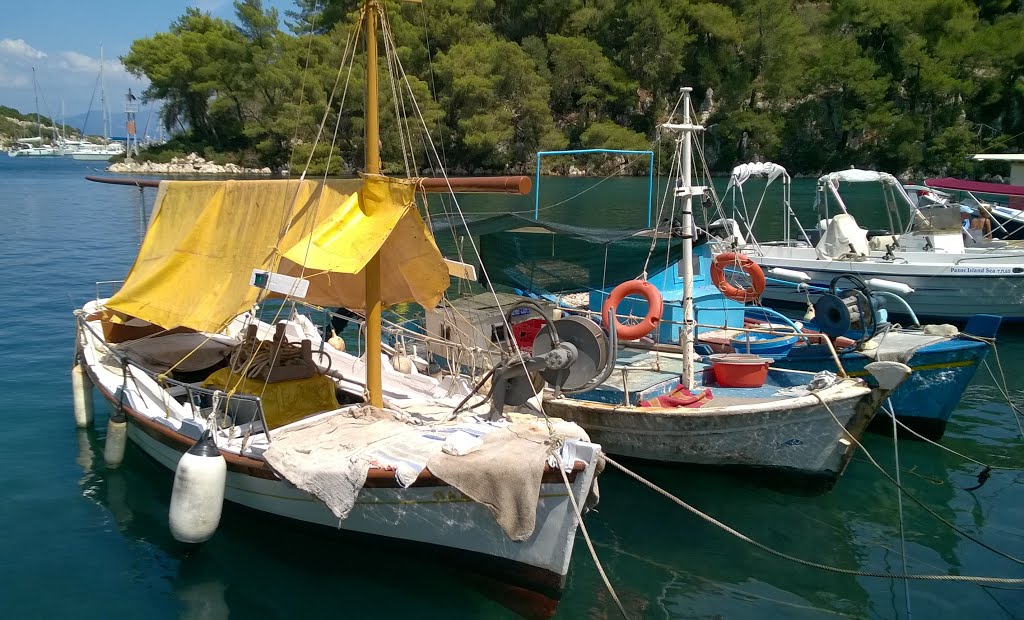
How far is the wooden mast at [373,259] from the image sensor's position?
28.6 ft

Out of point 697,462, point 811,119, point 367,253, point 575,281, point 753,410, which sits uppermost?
point 811,119

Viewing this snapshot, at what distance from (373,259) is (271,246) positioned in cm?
138

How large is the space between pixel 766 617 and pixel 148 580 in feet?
22.0

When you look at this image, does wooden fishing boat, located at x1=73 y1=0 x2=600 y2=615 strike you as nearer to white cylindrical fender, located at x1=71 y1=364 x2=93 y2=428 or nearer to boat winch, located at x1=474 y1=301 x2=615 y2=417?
boat winch, located at x1=474 y1=301 x2=615 y2=417

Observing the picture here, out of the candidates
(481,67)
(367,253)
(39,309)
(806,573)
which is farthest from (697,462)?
(481,67)

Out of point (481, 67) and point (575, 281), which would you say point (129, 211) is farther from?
point (575, 281)

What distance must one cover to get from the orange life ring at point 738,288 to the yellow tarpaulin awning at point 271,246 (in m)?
6.58

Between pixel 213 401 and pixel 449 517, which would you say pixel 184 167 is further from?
pixel 449 517

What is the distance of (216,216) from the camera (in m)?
10.6

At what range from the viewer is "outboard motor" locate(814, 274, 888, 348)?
531 inches

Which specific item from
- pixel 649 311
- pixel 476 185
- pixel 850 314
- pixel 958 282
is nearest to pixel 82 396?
pixel 476 185

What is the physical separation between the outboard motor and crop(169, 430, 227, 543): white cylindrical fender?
1028 centimetres

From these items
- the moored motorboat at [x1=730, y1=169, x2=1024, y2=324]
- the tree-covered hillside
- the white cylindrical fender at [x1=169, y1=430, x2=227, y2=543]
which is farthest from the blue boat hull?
the tree-covered hillside

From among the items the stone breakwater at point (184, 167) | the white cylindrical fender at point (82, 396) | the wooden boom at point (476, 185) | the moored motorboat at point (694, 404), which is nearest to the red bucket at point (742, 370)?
the moored motorboat at point (694, 404)
